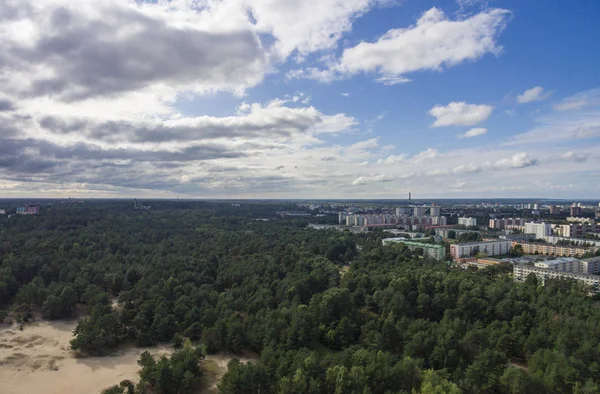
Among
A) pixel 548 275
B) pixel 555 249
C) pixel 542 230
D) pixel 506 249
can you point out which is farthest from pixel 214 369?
pixel 542 230

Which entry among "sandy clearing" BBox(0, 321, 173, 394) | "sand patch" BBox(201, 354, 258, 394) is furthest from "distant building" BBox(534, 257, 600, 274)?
"sandy clearing" BBox(0, 321, 173, 394)

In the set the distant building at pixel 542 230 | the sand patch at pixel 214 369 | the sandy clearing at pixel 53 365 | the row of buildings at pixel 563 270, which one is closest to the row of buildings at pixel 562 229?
the distant building at pixel 542 230

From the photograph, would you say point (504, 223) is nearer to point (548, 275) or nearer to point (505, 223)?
point (505, 223)

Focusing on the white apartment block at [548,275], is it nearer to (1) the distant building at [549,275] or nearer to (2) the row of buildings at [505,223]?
(1) the distant building at [549,275]

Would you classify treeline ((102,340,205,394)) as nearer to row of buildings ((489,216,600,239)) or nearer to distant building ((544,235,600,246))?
distant building ((544,235,600,246))

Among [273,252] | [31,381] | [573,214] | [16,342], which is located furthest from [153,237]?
[573,214]
